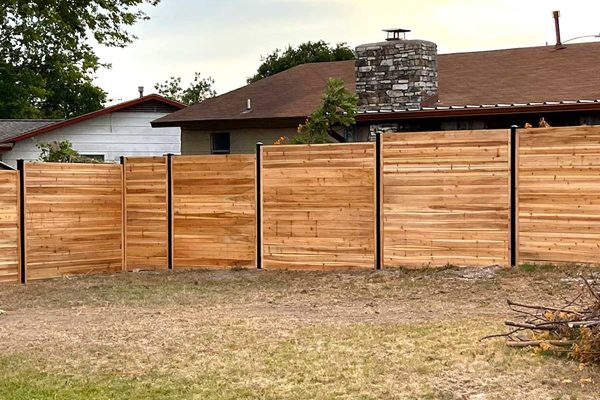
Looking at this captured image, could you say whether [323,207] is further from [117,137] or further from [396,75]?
[117,137]

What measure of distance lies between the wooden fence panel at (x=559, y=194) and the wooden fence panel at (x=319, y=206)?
2.27 metres

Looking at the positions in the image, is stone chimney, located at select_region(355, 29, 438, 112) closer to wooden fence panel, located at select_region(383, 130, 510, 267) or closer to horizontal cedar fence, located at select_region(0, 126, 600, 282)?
horizontal cedar fence, located at select_region(0, 126, 600, 282)

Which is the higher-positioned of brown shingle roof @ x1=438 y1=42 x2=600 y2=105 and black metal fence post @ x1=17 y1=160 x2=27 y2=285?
brown shingle roof @ x1=438 y1=42 x2=600 y2=105

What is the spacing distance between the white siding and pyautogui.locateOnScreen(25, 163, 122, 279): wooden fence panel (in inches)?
406

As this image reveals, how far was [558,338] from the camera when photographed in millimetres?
7383

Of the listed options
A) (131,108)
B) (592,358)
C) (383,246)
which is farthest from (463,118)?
(131,108)

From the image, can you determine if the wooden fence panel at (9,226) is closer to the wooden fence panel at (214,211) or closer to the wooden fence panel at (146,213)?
the wooden fence panel at (146,213)

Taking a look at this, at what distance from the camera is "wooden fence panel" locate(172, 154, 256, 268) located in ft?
45.5

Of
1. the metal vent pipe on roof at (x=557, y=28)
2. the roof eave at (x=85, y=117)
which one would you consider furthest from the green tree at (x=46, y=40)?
the metal vent pipe on roof at (x=557, y=28)

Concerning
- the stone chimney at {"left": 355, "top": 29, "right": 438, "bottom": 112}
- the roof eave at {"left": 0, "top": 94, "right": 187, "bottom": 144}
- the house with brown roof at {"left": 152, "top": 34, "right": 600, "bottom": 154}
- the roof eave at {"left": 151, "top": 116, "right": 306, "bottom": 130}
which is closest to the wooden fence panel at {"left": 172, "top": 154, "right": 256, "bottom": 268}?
the house with brown roof at {"left": 152, "top": 34, "right": 600, "bottom": 154}

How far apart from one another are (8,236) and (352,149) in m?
5.34

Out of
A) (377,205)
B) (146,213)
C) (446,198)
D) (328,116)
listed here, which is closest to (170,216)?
(146,213)

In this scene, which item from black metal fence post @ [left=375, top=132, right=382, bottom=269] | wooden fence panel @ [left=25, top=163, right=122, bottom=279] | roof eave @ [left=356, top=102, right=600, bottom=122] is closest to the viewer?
black metal fence post @ [left=375, top=132, right=382, bottom=269]

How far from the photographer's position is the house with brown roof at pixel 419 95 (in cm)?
1545
